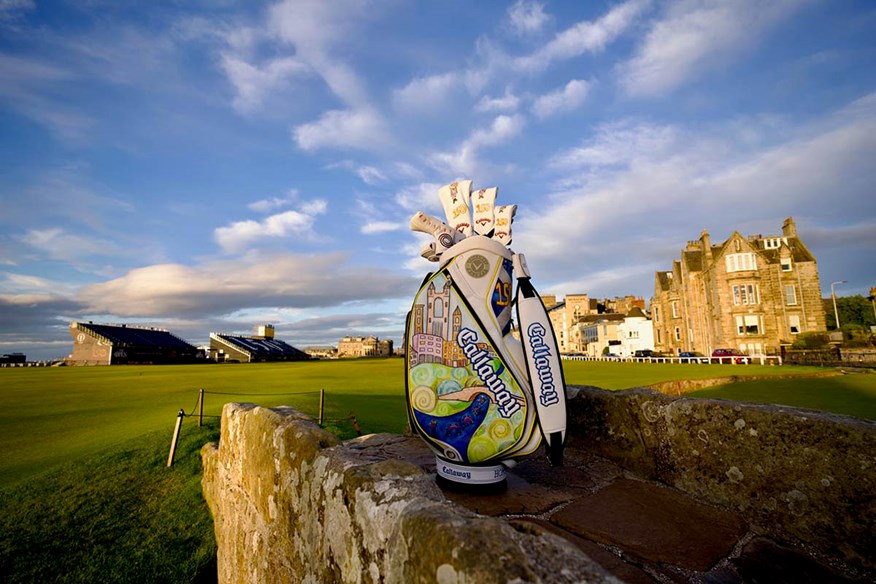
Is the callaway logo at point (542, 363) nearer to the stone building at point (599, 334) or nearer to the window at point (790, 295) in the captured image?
the window at point (790, 295)

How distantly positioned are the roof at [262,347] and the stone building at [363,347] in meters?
38.2

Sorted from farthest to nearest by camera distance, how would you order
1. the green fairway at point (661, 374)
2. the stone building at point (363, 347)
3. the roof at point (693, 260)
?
1. the stone building at point (363, 347)
2. the roof at point (693, 260)
3. the green fairway at point (661, 374)

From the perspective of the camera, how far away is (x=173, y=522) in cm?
652

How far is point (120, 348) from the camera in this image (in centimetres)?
5984

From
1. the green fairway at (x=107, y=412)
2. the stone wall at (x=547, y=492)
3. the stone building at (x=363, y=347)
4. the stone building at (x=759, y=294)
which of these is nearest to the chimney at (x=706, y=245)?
the stone building at (x=759, y=294)

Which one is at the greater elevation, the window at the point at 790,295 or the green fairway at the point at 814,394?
the window at the point at 790,295

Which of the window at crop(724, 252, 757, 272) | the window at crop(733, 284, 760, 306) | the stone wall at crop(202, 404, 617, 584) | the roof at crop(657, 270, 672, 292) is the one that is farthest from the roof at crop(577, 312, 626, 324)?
the stone wall at crop(202, 404, 617, 584)

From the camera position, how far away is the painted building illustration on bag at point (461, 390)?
128 inches

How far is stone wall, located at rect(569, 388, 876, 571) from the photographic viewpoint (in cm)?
238

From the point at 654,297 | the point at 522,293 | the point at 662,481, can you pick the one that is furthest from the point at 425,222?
the point at 654,297

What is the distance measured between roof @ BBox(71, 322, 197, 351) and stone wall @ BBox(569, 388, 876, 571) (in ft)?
243

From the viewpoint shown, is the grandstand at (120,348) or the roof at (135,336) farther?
the roof at (135,336)

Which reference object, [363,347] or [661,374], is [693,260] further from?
[363,347]

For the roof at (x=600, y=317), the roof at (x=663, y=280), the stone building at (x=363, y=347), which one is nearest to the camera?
the roof at (x=663, y=280)
